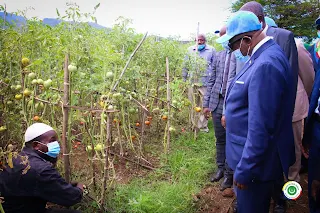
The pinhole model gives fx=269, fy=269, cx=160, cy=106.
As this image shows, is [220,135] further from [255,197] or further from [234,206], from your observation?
[255,197]

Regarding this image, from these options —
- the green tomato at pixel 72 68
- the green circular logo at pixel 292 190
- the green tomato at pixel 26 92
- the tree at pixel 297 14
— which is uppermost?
the tree at pixel 297 14

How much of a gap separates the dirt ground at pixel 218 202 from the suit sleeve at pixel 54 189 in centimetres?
134

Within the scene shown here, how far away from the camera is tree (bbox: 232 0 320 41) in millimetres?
11387

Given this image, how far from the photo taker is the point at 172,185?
120 inches

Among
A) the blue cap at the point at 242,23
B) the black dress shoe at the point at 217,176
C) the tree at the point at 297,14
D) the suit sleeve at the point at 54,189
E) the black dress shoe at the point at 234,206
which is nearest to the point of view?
the blue cap at the point at 242,23

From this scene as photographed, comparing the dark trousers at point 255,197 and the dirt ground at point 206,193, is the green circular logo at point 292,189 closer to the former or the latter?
the dark trousers at point 255,197

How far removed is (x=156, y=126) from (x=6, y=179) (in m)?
3.05

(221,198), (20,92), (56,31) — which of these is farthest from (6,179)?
(221,198)

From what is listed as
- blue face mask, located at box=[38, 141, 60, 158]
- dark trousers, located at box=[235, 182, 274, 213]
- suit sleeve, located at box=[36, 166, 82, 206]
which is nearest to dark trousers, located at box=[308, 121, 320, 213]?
dark trousers, located at box=[235, 182, 274, 213]

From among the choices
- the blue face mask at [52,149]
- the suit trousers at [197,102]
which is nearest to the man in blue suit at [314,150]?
the blue face mask at [52,149]

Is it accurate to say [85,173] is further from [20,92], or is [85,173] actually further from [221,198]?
[221,198]

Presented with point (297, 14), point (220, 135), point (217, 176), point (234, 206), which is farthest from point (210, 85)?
point (297, 14)

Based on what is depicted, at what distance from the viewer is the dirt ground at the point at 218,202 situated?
2807 mm

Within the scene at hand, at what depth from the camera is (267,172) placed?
168cm
